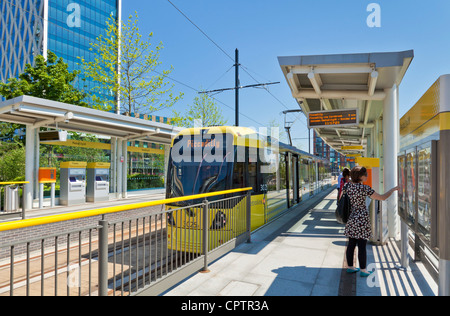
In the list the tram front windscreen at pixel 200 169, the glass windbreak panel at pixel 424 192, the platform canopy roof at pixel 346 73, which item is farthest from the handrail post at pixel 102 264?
the platform canopy roof at pixel 346 73

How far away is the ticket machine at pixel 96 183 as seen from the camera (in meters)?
15.0

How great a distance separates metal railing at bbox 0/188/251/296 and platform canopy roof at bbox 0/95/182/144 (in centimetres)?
558

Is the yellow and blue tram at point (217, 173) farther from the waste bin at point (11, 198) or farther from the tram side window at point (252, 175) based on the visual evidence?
the waste bin at point (11, 198)

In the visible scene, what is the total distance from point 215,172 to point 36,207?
10.1 m

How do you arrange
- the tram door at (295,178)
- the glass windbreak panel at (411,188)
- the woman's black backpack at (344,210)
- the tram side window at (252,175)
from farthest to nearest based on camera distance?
the tram door at (295,178) → the tram side window at (252,175) → the woman's black backpack at (344,210) → the glass windbreak panel at (411,188)

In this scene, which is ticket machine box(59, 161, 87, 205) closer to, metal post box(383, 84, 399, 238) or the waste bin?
the waste bin

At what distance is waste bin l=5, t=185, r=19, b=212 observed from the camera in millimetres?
9027

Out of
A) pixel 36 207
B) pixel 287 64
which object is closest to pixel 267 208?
pixel 287 64

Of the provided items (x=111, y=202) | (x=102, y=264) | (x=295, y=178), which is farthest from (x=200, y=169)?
(x=111, y=202)

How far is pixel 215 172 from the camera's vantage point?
631 centimetres

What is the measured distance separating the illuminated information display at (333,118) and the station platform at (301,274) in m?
3.12

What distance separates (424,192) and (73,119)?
41.3 ft

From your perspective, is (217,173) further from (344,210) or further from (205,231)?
(344,210)

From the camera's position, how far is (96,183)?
49.5 feet
